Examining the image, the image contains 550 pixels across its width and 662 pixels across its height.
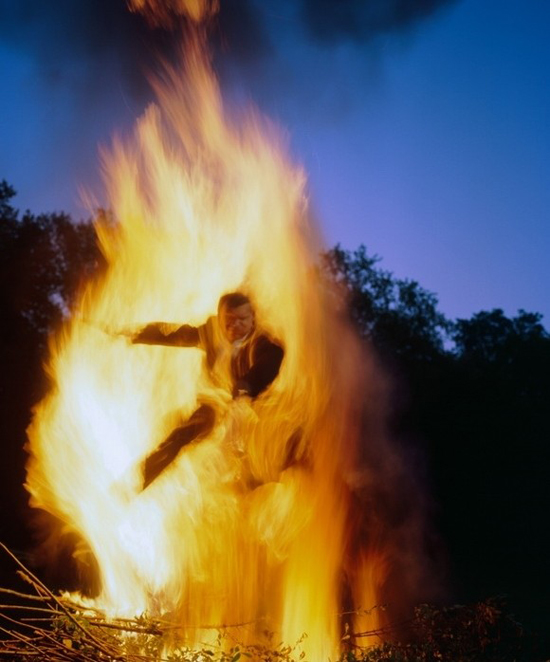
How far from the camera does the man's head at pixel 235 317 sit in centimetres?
505

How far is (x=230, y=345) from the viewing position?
16.5 feet

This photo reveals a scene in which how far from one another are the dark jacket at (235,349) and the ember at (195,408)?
13cm

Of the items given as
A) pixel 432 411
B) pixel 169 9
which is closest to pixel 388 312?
pixel 432 411

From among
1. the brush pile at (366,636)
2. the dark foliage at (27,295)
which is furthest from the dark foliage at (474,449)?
the dark foliage at (27,295)

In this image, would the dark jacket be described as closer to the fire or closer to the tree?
the fire

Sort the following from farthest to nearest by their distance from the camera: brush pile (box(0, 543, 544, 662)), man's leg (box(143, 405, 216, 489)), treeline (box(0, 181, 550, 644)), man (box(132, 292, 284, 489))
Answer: treeline (box(0, 181, 550, 644)) < man (box(132, 292, 284, 489)) < man's leg (box(143, 405, 216, 489)) < brush pile (box(0, 543, 544, 662))

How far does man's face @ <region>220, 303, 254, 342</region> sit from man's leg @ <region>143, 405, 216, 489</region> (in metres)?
0.57

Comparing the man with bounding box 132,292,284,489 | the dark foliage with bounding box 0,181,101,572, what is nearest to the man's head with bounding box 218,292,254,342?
the man with bounding box 132,292,284,489

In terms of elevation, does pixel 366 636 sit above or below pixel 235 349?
below

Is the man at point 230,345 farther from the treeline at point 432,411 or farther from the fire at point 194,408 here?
the treeline at point 432,411

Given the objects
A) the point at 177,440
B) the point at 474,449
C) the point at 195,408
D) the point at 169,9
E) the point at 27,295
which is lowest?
the point at 177,440

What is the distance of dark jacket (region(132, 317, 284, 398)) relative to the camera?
198 inches

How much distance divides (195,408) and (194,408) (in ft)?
0.08

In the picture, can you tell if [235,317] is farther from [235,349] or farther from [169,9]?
[169,9]
